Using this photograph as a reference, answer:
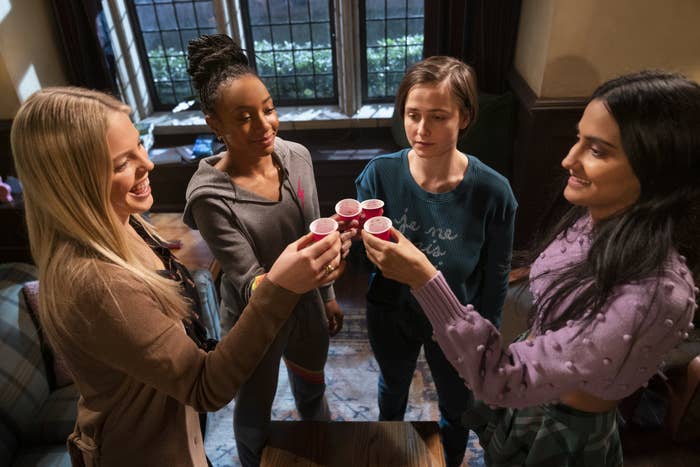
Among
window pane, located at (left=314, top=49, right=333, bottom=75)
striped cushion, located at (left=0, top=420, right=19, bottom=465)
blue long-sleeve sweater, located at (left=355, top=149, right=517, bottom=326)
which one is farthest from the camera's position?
window pane, located at (left=314, top=49, right=333, bottom=75)

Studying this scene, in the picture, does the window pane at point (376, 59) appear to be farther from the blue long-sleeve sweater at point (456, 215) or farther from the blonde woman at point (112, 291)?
the blonde woman at point (112, 291)

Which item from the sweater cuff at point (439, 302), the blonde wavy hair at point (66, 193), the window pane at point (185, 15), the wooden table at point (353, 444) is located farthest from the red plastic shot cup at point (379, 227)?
the window pane at point (185, 15)

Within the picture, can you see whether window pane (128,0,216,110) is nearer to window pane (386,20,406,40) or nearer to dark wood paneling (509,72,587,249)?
window pane (386,20,406,40)

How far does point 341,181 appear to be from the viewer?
380 cm

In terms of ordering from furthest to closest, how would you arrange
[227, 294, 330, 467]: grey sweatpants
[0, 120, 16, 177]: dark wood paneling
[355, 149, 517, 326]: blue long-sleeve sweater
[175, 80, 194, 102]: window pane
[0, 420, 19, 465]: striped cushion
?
[175, 80, 194, 102]: window pane < [0, 120, 16, 177]: dark wood paneling < [0, 420, 19, 465]: striped cushion < [227, 294, 330, 467]: grey sweatpants < [355, 149, 517, 326]: blue long-sleeve sweater

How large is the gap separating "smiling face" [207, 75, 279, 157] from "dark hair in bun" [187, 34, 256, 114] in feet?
0.09

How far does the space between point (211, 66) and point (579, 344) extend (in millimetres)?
1237

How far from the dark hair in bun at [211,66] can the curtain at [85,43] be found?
246 centimetres

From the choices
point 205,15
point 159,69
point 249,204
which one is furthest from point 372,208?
point 159,69

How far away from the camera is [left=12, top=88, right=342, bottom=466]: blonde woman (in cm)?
104

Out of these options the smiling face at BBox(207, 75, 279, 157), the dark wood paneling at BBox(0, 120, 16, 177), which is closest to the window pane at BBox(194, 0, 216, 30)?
the dark wood paneling at BBox(0, 120, 16, 177)

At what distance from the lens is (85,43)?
3654mm

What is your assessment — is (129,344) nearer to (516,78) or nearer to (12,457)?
(12,457)

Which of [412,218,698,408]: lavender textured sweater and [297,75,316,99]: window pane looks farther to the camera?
[297,75,316,99]: window pane
